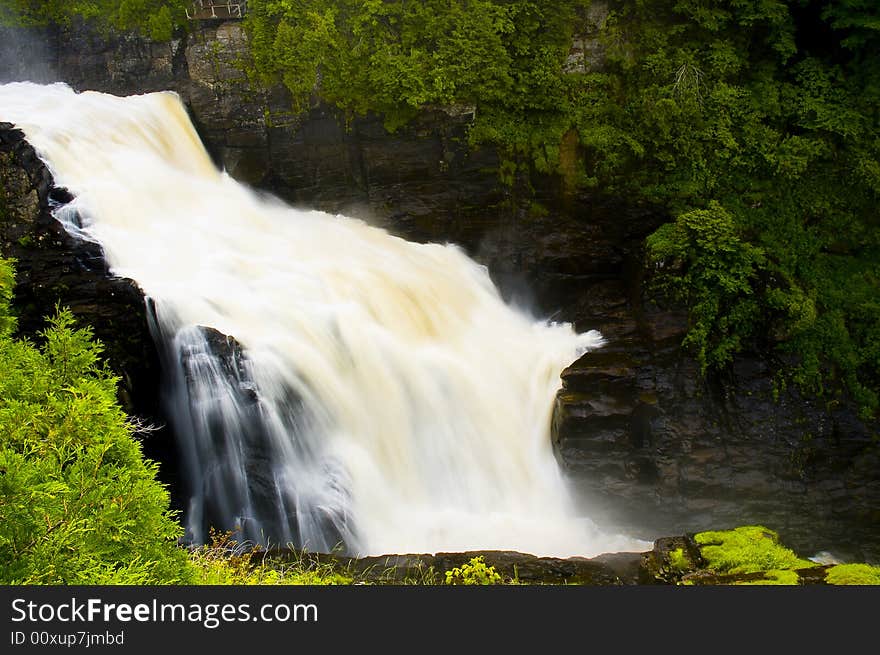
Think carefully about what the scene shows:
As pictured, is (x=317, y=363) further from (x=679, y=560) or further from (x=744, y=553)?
Result: (x=744, y=553)

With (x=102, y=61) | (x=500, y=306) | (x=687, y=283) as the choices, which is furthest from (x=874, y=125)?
(x=102, y=61)

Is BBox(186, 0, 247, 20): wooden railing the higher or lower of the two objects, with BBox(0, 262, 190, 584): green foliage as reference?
higher

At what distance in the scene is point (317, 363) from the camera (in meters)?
10.0

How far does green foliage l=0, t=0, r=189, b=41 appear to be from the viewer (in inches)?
577

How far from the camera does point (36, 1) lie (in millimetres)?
15773

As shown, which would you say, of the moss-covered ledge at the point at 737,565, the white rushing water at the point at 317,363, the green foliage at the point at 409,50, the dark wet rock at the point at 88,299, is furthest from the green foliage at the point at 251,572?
the green foliage at the point at 409,50

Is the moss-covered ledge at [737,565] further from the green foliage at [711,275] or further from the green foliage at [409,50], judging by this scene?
the green foliage at [409,50]

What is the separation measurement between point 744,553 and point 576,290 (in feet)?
21.5

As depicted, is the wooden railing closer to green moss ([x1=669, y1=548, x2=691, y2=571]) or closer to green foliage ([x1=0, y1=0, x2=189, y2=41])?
green foliage ([x1=0, y1=0, x2=189, y2=41])

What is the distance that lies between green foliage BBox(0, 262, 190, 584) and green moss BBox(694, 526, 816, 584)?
248 inches

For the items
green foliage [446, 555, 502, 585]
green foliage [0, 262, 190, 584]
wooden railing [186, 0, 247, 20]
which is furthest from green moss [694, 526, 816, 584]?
wooden railing [186, 0, 247, 20]

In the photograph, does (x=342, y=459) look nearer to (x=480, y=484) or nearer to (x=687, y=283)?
(x=480, y=484)

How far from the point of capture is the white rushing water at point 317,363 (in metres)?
9.36

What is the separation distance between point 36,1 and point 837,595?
18.7m
